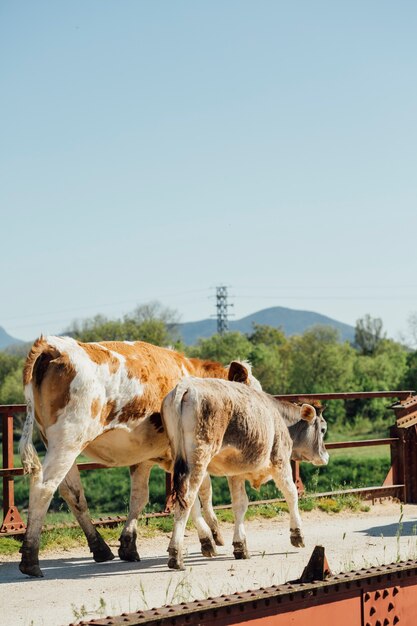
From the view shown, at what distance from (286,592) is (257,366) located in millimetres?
88441

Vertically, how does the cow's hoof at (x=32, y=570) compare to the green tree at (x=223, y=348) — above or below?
below

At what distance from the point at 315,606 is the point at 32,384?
3.84 metres

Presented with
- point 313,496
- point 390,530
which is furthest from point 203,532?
point 313,496

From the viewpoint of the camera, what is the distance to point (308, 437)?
1102cm

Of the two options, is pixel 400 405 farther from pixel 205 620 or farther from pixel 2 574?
pixel 205 620

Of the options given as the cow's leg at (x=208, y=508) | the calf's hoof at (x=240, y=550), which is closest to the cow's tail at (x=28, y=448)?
the cow's leg at (x=208, y=508)

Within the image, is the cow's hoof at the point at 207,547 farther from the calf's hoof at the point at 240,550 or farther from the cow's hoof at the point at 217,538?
the cow's hoof at the point at 217,538

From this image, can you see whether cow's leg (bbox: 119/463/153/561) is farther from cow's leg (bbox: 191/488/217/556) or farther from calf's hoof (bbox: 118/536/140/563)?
Result: cow's leg (bbox: 191/488/217/556)

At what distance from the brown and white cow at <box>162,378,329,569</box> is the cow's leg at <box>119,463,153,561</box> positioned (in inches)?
33.4

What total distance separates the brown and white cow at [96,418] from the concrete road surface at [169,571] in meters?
0.37

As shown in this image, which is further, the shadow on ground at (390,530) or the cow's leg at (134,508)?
the shadow on ground at (390,530)

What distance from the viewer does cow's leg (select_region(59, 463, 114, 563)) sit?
978cm

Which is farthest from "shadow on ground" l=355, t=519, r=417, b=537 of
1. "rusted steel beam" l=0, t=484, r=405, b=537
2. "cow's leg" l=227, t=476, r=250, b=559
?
"cow's leg" l=227, t=476, r=250, b=559

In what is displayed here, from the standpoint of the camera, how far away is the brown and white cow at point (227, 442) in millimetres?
9047
